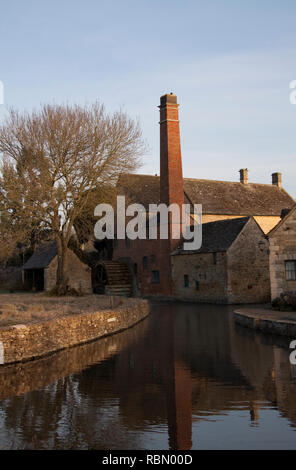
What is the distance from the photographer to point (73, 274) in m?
34.5

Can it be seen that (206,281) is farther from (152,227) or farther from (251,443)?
(251,443)

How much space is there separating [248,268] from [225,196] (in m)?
10.1

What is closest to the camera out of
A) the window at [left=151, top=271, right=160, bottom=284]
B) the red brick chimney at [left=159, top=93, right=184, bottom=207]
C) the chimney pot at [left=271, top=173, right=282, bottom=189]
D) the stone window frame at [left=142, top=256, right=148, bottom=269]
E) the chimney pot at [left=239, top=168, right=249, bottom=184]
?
the red brick chimney at [left=159, top=93, right=184, bottom=207]

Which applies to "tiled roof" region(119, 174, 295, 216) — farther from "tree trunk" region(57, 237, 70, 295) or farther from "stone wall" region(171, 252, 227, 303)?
"tree trunk" region(57, 237, 70, 295)

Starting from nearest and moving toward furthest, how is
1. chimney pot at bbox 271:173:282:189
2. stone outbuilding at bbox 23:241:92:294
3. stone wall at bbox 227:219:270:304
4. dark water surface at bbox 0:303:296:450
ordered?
1. dark water surface at bbox 0:303:296:450
2. stone wall at bbox 227:219:270:304
3. stone outbuilding at bbox 23:241:92:294
4. chimney pot at bbox 271:173:282:189

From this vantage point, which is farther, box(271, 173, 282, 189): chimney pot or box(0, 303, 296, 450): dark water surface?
box(271, 173, 282, 189): chimney pot

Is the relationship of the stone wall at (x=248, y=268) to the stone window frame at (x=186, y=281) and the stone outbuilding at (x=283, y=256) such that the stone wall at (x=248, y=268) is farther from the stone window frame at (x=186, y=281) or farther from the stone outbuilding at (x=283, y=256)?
the stone outbuilding at (x=283, y=256)

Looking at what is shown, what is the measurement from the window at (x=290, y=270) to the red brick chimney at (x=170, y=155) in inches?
527

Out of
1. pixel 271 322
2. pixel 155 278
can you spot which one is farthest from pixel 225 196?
pixel 271 322

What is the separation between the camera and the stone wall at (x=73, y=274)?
34.3 metres

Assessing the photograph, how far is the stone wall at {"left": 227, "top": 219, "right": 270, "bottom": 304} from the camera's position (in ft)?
95.1

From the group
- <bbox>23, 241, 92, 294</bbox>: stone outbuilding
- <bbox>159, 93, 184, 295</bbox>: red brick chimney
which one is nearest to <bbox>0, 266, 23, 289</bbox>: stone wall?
<bbox>23, 241, 92, 294</bbox>: stone outbuilding

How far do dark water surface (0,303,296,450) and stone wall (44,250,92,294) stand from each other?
19.8 meters

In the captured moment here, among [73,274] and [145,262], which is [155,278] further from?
[73,274]
